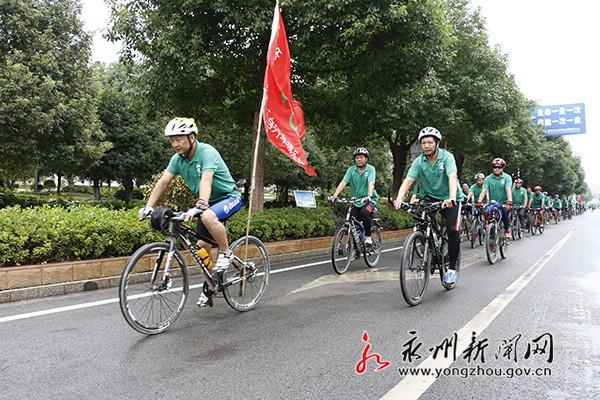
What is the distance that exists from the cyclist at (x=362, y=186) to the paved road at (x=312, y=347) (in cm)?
215

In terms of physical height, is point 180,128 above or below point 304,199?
above

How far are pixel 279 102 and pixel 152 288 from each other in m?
3.79

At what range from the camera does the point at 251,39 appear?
34.0 feet

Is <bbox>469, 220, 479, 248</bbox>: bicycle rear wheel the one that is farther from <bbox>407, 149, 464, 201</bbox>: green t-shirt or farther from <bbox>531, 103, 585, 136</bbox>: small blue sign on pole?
<bbox>531, 103, 585, 136</bbox>: small blue sign on pole

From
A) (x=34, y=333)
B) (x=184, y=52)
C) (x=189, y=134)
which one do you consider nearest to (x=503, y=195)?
(x=184, y=52)

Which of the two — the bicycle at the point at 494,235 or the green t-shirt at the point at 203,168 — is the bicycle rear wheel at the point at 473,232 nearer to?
the bicycle at the point at 494,235

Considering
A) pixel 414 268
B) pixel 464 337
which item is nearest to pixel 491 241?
pixel 414 268

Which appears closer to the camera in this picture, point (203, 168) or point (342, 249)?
point (203, 168)

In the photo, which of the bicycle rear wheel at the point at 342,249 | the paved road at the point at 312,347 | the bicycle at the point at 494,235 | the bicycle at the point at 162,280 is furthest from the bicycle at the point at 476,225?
the bicycle at the point at 162,280

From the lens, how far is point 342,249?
7.72m

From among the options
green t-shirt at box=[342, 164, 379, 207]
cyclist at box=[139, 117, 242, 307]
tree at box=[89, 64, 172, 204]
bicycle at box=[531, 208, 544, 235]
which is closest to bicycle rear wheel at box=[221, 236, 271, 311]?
cyclist at box=[139, 117, 242, 307]

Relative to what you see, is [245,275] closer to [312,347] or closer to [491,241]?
[312,347]

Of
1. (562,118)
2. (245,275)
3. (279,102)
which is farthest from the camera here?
(562,118)

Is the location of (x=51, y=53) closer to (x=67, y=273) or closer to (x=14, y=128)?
(x=14, y=128)
